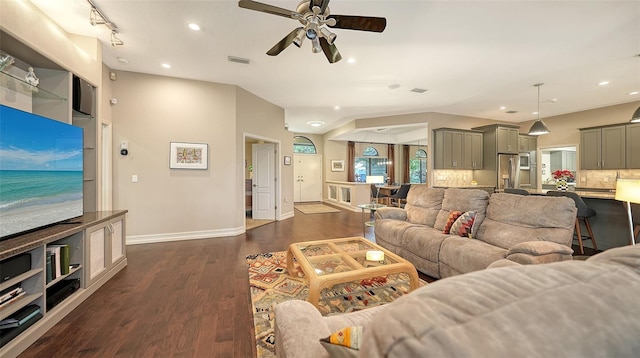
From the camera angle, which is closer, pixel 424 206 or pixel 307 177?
pixel 424 206

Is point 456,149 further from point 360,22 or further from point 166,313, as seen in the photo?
point 166,313

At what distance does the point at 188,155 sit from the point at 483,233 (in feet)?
15.2

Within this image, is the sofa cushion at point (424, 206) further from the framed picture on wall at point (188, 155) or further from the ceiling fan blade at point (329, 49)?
the framed picture on wall at point (188, 155)

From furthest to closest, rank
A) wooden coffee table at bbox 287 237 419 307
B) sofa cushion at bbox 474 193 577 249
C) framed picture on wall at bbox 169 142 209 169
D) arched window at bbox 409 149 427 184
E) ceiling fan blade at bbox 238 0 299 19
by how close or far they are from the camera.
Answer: arched window at bbox 409 149 427 184 → framed picture on wall at bbox 169 142 209 169 → sofa cushion at bbox 474 193 577 249 → ceiling fan blade at bbox 238 0 299 19 → wooden coffee table at bbox 287 237 419 307

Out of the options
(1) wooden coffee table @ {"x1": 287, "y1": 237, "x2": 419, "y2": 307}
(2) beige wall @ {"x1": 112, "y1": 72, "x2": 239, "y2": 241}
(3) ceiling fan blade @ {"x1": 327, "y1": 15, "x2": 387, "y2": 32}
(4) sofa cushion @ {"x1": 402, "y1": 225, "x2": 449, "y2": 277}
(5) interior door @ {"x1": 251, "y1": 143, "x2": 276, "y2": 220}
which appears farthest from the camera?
(5) interior door @ {"x1": 251, "y1": 143, "x2": 276, "y2": 220}

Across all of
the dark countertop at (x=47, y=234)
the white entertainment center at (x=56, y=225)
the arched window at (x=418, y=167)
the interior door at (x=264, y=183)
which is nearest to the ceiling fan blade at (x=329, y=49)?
the white entertainment center at (x=56, y=225)

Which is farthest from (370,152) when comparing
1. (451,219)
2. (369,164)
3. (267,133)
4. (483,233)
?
(483,233)

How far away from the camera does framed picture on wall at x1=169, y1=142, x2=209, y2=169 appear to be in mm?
4465

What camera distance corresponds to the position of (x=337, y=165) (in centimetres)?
1035

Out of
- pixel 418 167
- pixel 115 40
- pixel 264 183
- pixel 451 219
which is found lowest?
pixel 451 219

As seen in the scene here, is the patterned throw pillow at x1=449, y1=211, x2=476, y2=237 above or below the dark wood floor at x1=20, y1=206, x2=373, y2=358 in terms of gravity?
above

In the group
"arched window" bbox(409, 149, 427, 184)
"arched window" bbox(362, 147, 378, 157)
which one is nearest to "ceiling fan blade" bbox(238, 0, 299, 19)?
"arched window" bbox(362, 147, 378, 157)

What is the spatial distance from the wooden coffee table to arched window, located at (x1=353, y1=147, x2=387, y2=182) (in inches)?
311

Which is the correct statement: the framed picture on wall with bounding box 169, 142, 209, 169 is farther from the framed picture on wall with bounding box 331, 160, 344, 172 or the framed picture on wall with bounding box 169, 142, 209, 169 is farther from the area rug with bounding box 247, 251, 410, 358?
the framed picture on wall with bounding box 331, 160, 344, 172
